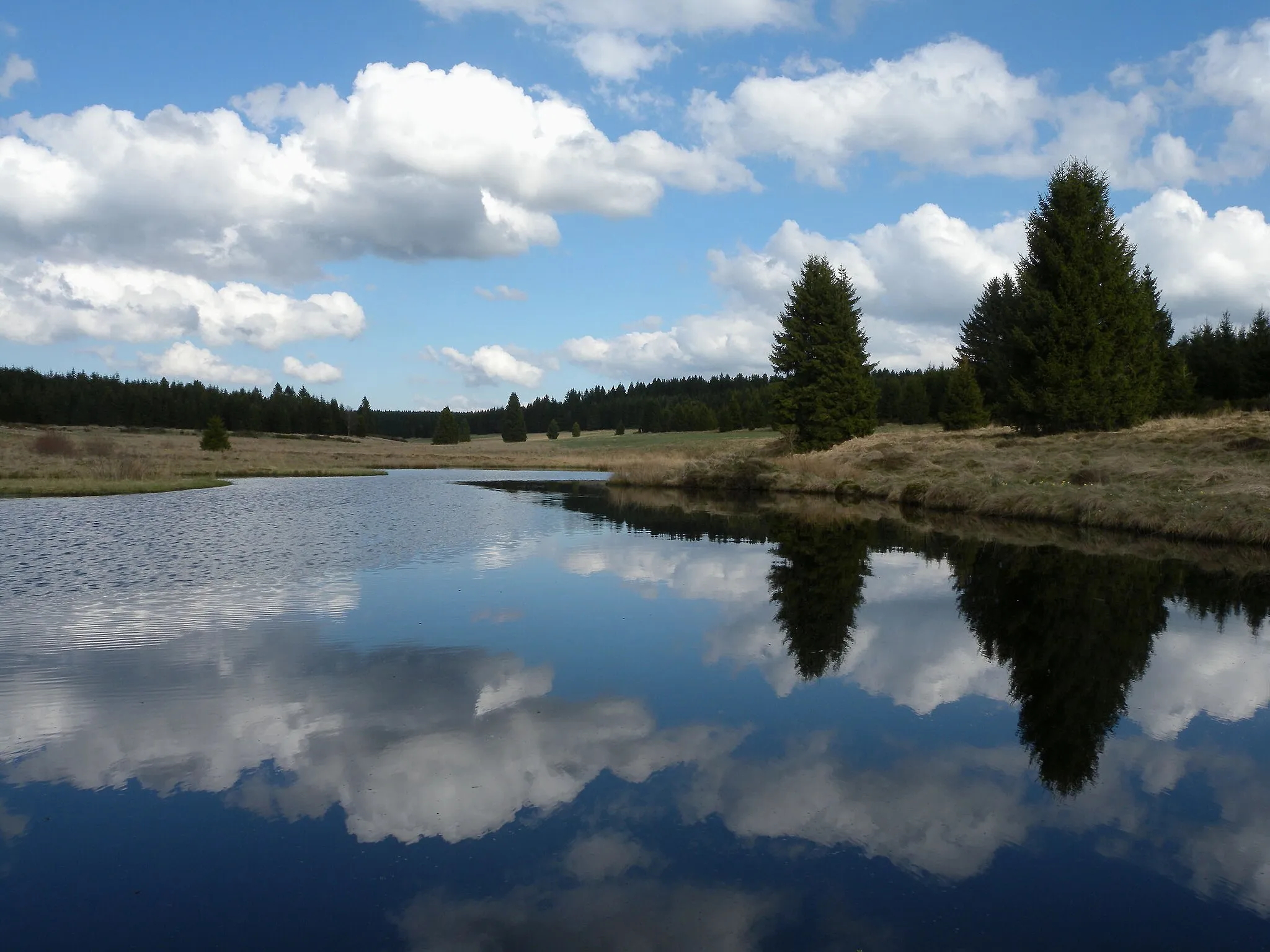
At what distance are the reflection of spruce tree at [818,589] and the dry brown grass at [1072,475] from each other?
611cm

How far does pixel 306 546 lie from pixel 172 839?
1515cm

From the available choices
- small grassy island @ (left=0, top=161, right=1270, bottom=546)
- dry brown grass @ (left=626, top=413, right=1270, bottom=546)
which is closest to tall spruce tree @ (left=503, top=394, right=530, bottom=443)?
small grassy island @ (left=0, top=161, right=1270, bottom=546)

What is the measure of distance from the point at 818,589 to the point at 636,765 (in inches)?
331

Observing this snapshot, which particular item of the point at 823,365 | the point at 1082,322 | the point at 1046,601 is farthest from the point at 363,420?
the point at 1046,601

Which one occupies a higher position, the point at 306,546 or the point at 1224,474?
the point at 1224,474

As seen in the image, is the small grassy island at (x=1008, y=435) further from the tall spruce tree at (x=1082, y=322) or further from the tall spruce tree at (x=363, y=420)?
the tall spruce tree at (x=363, y=420)

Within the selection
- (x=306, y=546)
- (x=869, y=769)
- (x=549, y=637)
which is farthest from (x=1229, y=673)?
(x=306, y=546)

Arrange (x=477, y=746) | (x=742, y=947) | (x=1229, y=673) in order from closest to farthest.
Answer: (x=742, y=947) < (x=477, y=746) < (x=1229, y=673)

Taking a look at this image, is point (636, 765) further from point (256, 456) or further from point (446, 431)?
point (446, 431)

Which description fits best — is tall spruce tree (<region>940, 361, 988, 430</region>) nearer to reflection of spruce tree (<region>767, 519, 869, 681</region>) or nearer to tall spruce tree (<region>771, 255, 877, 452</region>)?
tall spruce tree (<region>771, 255, 877, 452</region>)

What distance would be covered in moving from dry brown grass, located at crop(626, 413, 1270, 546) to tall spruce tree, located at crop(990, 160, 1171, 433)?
142 cm

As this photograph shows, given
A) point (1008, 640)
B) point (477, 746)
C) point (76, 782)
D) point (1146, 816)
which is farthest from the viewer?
point (1008, 640)

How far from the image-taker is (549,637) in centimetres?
1109

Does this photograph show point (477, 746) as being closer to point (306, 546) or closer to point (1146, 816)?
point (1146, 816)
